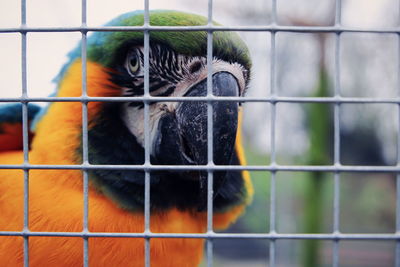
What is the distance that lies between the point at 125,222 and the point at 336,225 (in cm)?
51

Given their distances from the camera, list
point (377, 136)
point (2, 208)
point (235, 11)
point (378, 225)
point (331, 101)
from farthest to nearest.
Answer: point (378, 225), point (377, 136), point (235, 11), point (2, 208), point (331, 101)

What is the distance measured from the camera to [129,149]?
1.03 m

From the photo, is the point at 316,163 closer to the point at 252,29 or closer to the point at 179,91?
the point at 179,91

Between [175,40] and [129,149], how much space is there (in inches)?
11.3

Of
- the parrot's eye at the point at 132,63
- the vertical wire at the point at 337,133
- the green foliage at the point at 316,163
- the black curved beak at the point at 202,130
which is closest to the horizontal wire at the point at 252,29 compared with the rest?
the vertical wire at the point at 337,133

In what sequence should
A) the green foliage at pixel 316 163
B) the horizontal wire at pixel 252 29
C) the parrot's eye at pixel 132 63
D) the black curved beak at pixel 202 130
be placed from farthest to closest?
the green foliage at pixel 316 163
the parrot's eye at pixel 132 63
the black curved beak at pixel 202 130
the horizontal wire at pixel 252 29

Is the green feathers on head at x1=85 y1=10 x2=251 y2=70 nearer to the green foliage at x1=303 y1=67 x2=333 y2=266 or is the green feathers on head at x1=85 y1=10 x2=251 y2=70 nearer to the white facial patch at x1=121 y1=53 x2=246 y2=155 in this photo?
the white facial patch at x1=121 y1=53 x2=246 y2=155

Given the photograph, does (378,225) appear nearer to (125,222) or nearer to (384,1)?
(384,1)

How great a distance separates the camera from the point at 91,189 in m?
0.99

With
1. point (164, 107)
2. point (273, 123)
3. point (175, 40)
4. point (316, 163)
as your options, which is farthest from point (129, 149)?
point (316, 163)

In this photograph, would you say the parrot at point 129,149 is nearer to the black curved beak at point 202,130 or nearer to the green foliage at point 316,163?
the black curved beak at point 202,130

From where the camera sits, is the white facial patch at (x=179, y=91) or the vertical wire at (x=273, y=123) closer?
the vertical wire at (x=273, y=123)

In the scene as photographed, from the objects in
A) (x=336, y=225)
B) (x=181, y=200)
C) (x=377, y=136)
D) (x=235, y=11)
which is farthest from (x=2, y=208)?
(x=377, y=136)

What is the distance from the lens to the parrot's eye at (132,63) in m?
1.02
